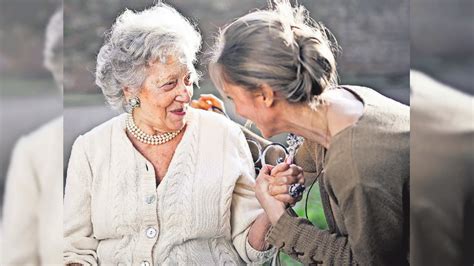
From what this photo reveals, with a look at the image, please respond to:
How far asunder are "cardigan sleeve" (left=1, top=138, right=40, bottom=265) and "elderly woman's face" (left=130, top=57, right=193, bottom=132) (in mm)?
485

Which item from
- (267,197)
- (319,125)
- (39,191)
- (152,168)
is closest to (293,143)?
(319,125)

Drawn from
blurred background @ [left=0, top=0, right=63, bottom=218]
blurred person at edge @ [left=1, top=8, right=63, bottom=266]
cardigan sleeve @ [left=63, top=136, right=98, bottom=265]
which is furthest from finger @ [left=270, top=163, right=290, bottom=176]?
blurred background @ [left=0, top=0, right=63, bottom=218]

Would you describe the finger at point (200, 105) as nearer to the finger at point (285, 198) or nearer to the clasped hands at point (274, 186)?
the clasped hands at point (274, 186)

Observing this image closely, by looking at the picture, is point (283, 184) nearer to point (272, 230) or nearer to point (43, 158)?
point (272, 230)

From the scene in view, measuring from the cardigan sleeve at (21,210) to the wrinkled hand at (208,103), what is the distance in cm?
71

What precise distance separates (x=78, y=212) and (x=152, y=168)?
0.35 m

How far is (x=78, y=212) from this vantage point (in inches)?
190

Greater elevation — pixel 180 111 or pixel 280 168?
pixel 180 111

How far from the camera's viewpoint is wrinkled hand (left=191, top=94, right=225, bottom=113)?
485cm

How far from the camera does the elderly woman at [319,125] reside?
4.77m

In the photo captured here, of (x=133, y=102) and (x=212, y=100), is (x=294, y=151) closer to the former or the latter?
(x=212, y=100)

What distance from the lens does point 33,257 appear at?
15.6 ft

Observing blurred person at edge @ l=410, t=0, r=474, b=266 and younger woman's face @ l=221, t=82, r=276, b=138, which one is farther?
blurred person at edge @ l=410, t=0, r=474, b=266

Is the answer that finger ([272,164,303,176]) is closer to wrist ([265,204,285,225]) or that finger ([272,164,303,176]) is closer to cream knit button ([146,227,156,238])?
wrist ([265,204,285,225])
